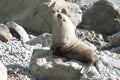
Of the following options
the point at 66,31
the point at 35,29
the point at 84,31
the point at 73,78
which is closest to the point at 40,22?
the point at 35,29

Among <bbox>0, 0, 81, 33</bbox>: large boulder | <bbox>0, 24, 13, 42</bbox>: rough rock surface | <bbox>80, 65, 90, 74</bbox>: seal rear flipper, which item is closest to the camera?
<bbox>80, 65, 90, 74</bbox>: seal rear flipper

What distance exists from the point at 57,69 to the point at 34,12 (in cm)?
680

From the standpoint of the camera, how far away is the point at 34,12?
51.3ft

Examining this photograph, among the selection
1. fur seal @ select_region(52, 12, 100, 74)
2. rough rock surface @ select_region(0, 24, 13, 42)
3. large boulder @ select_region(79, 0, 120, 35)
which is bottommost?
fur seal @ select_region(52, 12, 100, 74)

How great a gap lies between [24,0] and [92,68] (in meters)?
7.46

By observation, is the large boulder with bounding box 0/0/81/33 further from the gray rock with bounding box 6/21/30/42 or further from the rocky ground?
the gray rock with bounding box 6/21/30/42

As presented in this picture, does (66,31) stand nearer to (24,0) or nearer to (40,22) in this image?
(40,22)

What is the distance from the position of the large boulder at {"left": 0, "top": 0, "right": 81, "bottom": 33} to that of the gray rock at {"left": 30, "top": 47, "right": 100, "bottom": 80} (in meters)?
5.88

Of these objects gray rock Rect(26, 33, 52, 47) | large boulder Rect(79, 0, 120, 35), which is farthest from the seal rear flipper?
large boulder Rect(79, 0, 120, 35)

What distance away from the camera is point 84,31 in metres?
17.3

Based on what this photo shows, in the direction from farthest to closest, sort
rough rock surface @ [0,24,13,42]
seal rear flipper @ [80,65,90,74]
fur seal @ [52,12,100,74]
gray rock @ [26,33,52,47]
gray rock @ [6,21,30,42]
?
1. gray rock @ [6,21,30,42]
2. gray rock @ [26,33,52,47]
3. rough rock surface @ [0,24,13,42]
4. fur seal @ [52,12,100,74]
5. seal rear flipper @ [80,65,90,74]

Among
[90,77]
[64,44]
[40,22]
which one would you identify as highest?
[40,22]

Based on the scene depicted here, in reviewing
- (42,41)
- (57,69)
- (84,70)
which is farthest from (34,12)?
(84,70)

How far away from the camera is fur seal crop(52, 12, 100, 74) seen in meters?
9.60
